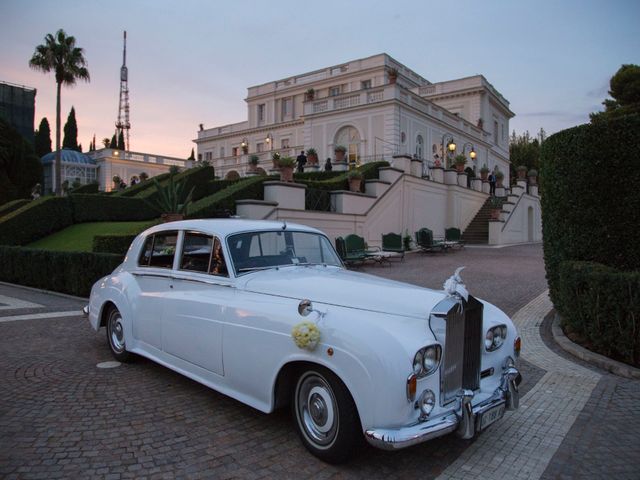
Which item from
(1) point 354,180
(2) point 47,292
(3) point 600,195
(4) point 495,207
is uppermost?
(1) point 354,180

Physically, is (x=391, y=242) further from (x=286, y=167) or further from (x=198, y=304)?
(x=198, y=304)

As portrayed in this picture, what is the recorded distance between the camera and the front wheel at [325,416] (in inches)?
123

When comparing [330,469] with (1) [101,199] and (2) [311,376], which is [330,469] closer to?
(2) [311,376]

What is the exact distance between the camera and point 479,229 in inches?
1020

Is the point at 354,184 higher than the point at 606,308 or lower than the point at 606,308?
higher

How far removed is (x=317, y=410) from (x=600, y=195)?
597 cm

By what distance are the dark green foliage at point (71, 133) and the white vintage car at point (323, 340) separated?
70688 millimetres

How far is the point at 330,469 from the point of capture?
3.24 m

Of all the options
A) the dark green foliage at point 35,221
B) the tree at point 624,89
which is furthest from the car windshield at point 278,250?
the tree at point 624,89

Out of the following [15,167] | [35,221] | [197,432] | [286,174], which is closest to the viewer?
[197,432]

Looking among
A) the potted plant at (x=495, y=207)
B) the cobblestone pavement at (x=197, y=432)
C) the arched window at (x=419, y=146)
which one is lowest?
the cobblestone pavement at (x=197, y=432)

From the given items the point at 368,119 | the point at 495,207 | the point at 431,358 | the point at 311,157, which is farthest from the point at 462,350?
the point at 368,119

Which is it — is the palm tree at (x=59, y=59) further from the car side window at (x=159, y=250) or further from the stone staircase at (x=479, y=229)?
the car side window at (x=159, y=250)

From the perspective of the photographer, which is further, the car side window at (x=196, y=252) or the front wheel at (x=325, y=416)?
the car side window at (x=196, y=252)
